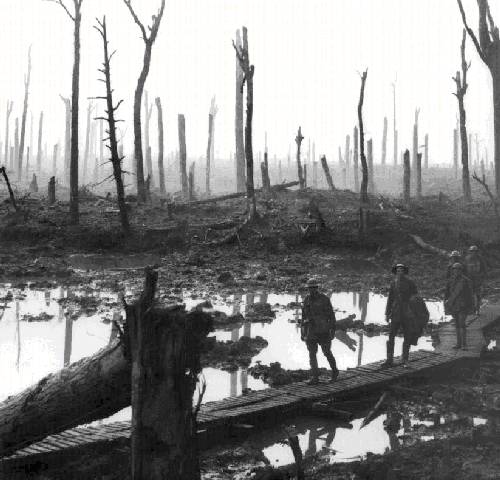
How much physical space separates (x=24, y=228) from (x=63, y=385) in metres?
20.4

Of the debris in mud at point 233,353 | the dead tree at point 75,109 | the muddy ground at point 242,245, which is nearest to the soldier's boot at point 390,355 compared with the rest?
the debris in mud at point 233,353

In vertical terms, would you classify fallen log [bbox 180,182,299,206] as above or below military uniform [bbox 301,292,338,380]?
above

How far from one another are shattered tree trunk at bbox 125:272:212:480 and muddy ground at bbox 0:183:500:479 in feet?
37.4

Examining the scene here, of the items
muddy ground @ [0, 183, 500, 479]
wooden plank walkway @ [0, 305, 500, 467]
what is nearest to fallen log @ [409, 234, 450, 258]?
muddy ground @ [0, 183, 500, 479]

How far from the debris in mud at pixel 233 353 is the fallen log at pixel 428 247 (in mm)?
10656

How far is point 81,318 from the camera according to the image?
14.9 metres

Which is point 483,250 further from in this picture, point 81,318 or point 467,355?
point 81,318

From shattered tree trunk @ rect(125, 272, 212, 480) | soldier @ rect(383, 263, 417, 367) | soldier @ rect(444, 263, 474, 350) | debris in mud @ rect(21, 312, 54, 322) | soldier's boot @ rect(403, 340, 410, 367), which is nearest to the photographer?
shattered tree trunk @ rect(125, 272, 212, 480)

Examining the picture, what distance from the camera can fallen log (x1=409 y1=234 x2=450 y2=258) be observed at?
21344 mm

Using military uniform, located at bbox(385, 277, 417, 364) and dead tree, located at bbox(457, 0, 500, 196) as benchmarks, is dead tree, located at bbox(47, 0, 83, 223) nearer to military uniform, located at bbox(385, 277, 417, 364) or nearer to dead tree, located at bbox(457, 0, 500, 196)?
dead tree, located at bbox(457, 0, 500, 196)

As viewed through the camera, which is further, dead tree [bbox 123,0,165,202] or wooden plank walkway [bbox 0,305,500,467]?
dead tree [bbox 123,0,165,202]

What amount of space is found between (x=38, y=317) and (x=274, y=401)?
776cm

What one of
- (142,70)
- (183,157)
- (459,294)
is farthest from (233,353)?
(183,157)

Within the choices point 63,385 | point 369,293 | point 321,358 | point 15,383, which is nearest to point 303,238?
point 369,293
